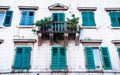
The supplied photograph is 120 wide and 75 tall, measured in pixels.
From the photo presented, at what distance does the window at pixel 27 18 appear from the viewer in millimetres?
14484

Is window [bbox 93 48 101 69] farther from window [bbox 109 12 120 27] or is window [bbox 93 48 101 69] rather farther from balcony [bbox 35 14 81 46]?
window [bbox 109 12 120 27]

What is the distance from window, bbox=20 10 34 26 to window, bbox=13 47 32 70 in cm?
230

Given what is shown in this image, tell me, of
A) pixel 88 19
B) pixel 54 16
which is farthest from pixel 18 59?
pixel 88 19

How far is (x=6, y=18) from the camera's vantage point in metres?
14.6

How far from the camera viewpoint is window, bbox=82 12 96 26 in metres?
14.5

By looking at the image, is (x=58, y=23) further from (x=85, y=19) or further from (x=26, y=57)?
(x=26, y=57)

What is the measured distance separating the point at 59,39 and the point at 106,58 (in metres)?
3.42

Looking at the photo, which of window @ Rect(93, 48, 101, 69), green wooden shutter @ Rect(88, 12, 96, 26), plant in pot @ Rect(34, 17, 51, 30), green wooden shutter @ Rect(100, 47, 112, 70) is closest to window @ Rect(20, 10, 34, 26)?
plant in pot @ Rect(34, 17, 51, 30)

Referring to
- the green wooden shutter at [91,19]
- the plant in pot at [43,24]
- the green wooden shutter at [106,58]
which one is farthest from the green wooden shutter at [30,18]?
the green wooden shutter at [106,58]

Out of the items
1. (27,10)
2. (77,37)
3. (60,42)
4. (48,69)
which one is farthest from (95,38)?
(27,10)

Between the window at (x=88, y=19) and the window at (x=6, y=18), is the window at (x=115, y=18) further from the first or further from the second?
the window at (x=6, y=18)

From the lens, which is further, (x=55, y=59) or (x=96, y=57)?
(x=96, y=57)

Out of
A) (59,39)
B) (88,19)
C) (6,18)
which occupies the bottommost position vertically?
(59,39)

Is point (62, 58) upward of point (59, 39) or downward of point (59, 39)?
downward
